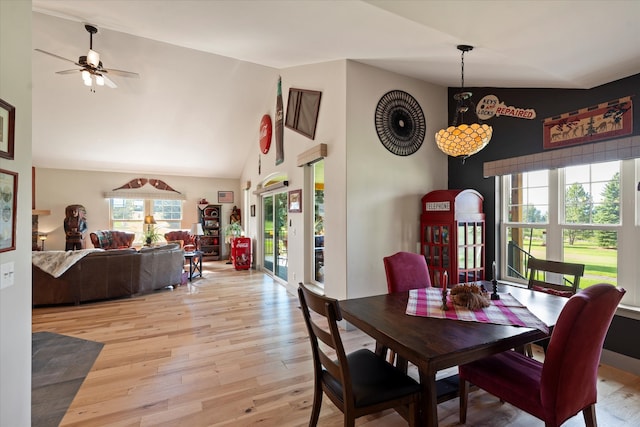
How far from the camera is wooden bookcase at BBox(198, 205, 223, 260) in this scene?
9.09 metres

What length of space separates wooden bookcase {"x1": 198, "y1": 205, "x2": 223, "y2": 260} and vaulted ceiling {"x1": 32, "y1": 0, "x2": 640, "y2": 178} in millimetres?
3501

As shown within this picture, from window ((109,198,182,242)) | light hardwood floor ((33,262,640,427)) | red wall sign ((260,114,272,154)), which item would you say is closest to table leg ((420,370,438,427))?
light hardwood floor ((33,262,640,427))

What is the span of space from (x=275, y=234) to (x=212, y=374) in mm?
3935

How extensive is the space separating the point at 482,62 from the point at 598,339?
251 cm

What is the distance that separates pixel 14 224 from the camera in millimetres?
1554

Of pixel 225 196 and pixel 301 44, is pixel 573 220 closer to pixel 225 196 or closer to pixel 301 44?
pixel 301 44

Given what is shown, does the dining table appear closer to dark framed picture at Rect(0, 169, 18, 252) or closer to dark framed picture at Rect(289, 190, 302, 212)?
dark framed picture at Rect(0, 169, 18, 252)

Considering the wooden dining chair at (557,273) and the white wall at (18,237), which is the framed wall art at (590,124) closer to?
the wooden dining chair at (557,273)

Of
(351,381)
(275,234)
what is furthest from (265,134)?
(351,381)

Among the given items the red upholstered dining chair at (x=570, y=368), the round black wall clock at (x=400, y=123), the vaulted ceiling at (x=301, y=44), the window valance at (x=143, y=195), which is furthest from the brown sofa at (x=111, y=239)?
the red upholstered dining chair at (x=570, y=368)

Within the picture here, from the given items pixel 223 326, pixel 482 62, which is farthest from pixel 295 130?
pixel 223 326

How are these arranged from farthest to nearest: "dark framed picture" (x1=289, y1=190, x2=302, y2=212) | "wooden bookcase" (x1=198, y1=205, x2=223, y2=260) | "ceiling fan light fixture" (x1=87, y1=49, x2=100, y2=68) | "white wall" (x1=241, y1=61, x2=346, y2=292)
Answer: "wooden bookcase" (x1=198, y1=205, x2=223, y2=260) < "dark framed picture" (x1=289, y1=190, x2=302, y2=212) < "ceiling fan light fixture" (x1=87, y1=49, x2=100, y2=68) < "white wall" (x1=241, y1=61, x2=346, y2=292)

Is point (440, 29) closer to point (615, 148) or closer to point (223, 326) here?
point (615, 148)

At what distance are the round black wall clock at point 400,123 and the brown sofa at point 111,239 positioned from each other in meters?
7.76
